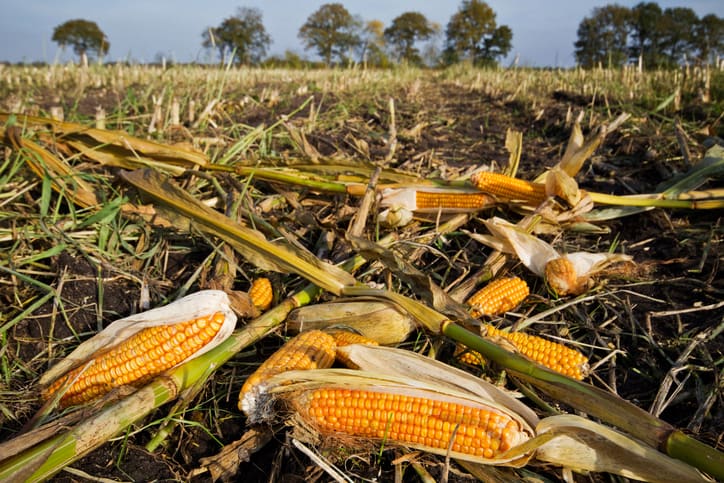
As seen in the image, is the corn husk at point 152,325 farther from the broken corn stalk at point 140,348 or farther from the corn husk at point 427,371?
the corn husk at point 427,371

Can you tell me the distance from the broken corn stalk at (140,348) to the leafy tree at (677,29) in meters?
80.6

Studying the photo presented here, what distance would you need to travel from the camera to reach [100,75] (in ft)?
40.4

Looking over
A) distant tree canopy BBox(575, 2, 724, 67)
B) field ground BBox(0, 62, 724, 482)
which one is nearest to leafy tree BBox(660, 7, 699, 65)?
distant tree canopy BBox(575, 2, 724, 67)

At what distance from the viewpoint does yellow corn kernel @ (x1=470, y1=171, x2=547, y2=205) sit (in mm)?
3385

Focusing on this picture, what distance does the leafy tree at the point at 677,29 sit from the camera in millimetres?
66394

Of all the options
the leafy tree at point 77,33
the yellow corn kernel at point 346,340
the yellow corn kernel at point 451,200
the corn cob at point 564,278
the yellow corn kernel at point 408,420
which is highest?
the leafy tree at point 77,33

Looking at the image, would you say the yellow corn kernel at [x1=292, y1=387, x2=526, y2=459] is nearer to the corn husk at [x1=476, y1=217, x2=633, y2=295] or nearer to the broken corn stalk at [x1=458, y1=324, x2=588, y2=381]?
the broken corn stalk at [x1=458, y1=324, x2=588, y2=381]

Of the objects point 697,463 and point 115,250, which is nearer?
point 697,463

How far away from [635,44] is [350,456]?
8737 cm

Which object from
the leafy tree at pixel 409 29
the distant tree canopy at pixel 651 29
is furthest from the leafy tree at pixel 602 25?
the leafy tree at pixel 409 29

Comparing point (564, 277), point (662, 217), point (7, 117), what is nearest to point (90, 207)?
point (7, 117)

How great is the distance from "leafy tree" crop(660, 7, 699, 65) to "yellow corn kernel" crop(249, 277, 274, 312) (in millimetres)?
80024

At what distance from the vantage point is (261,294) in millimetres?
2562

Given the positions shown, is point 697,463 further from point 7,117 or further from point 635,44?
point 635,44
